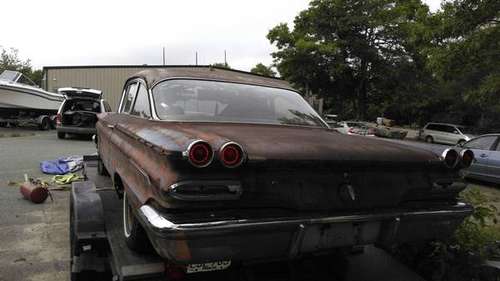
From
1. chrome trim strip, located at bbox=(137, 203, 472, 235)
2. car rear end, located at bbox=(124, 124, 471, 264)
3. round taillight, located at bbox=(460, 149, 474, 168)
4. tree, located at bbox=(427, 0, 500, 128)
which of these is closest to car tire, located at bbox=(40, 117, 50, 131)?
tree, located at bbox=(427, 0, 500, 128)

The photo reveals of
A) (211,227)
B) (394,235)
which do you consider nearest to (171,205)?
(211,227)

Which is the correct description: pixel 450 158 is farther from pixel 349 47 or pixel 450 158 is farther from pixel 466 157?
pixel 349 47

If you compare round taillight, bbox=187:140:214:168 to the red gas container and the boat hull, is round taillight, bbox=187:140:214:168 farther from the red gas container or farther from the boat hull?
the boat hull

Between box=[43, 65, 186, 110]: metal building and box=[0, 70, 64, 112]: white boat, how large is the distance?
7670mm

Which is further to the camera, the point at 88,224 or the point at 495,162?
the point at 495,162

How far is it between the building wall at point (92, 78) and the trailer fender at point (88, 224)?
2947 centimetres

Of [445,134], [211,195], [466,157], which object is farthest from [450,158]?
[445,134]

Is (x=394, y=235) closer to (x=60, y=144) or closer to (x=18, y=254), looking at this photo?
(x=18, y=254)

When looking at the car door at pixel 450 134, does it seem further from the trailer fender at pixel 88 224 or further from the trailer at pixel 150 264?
the trailer fender at pixel 88 224

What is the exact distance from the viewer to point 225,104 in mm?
3844

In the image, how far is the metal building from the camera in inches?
1264

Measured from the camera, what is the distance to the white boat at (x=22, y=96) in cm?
2248

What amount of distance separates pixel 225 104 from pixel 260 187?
4.61 feet

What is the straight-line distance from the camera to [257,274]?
317 cm
